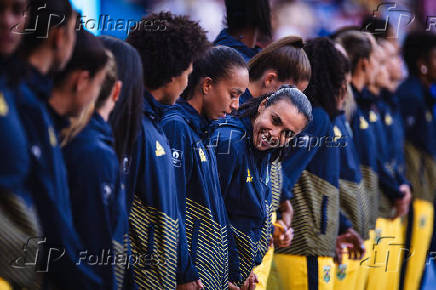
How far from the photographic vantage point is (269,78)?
4715mm

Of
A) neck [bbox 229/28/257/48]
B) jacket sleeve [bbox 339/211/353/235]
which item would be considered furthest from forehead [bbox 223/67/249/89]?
jacket sleeve [bbox 339/211/353/235]

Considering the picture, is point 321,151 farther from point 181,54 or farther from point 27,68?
point 27,68

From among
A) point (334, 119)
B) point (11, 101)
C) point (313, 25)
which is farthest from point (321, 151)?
point (313, 25)

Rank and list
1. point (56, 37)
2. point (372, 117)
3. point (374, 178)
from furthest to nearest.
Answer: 1. point (372, 117)
2. point (374, 178)
3. point (56, 37)

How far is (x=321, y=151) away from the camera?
5109 millimetres

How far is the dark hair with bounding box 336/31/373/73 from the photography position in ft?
20.2

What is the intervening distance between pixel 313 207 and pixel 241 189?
3.68 feet

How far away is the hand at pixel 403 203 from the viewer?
6801mm

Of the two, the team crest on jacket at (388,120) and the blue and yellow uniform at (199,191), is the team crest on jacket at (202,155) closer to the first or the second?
the blue and yellow uniform at (199,191)

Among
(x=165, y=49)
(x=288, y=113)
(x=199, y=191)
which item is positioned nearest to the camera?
(x=165, y=49)

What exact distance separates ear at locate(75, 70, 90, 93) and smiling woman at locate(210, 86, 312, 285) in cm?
143

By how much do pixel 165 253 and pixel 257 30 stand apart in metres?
2.23

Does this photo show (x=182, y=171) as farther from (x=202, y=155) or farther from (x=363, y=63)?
(x=363, y=63)

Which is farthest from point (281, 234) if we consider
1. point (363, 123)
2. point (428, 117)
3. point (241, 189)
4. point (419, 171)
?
point (428, 117)
